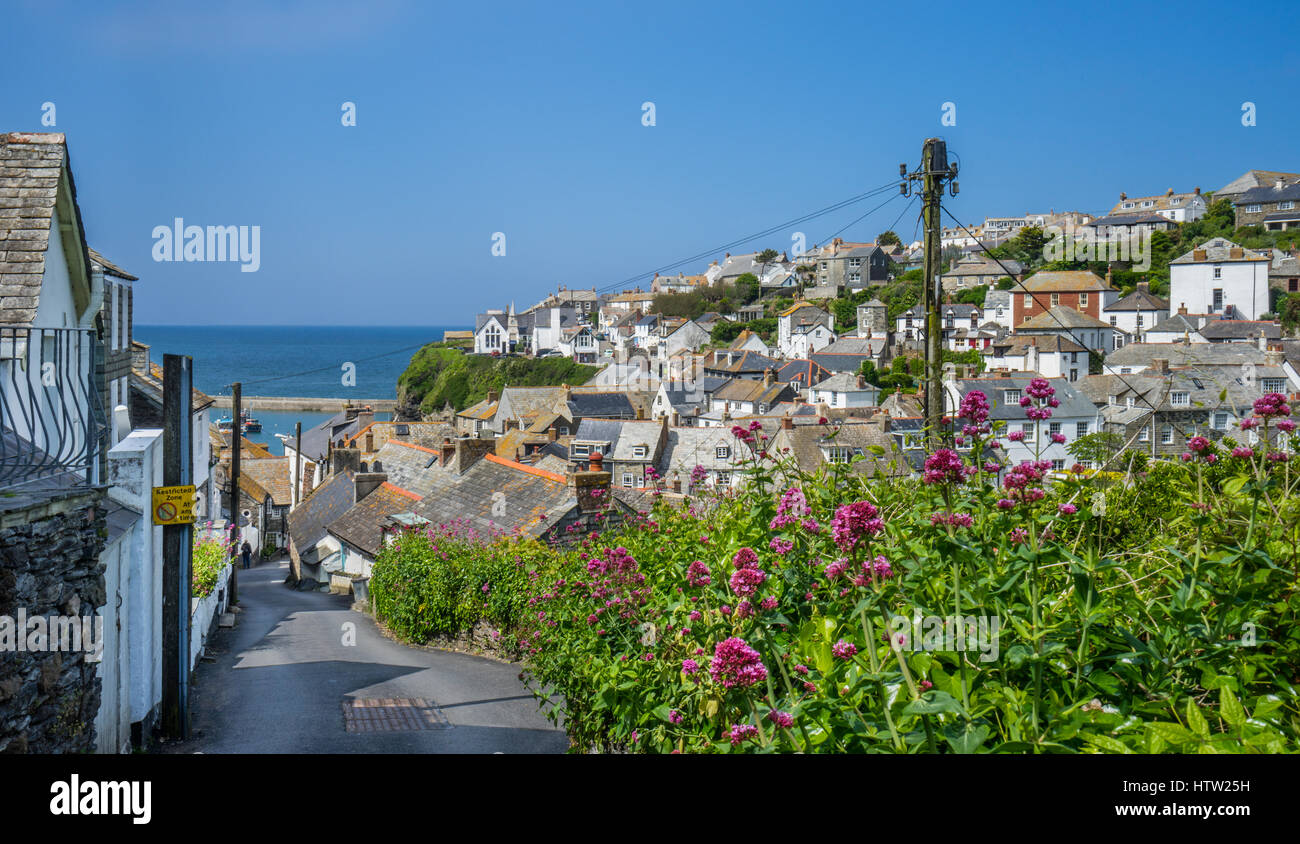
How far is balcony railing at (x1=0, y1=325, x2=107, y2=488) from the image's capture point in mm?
5809

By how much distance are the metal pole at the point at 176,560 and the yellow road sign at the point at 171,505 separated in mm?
184

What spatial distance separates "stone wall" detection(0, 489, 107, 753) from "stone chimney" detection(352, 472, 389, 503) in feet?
75.3

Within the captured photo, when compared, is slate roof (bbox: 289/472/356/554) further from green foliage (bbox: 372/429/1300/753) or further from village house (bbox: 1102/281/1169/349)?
village house (bbox: 1102/281/1169/349)

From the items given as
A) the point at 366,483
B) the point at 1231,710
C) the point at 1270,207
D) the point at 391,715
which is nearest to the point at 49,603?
the point at 1231,710

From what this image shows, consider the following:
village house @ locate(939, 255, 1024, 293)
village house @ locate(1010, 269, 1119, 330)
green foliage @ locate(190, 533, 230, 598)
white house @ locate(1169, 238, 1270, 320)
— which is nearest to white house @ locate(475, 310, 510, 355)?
village house @ locate(939, 255, 1024, 293)

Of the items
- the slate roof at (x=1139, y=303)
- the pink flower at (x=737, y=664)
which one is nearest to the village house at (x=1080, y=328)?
the slate roof at (x=1139, y=303)

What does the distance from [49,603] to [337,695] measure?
25.0ft

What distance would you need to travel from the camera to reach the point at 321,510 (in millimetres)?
33000

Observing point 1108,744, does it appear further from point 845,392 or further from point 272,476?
point 845,392

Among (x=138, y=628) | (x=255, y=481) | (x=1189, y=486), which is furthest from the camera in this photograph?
(x=255, y=481)
